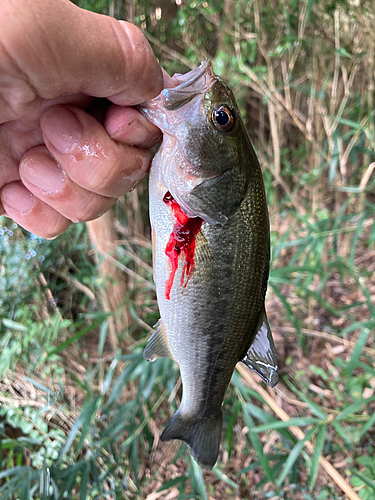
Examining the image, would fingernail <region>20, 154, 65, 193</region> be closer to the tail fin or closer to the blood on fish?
the blood on fish

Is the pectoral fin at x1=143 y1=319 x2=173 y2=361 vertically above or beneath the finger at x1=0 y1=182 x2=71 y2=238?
beneath

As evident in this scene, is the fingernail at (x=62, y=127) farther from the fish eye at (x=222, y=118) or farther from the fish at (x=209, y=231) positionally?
the fish eye at (x=222, y=118)

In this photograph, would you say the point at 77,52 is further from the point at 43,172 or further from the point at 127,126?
the point at 43,172

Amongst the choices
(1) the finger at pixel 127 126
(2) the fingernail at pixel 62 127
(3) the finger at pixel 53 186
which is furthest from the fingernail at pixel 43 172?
(1) the finger at pixel 127 126

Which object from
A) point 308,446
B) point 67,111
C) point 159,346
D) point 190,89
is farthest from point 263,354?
point 308,446

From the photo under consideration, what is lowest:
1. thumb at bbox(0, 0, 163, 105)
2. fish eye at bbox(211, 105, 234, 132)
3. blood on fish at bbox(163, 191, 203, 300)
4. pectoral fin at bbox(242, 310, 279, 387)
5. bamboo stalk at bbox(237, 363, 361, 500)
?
bamboo stalk at bbox(237, 363, 361, 500)

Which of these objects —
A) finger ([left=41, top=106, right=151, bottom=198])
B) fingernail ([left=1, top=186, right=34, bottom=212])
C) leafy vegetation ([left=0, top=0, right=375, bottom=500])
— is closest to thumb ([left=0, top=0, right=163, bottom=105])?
finger ([left=41, top=106, right=151, bottom=198])

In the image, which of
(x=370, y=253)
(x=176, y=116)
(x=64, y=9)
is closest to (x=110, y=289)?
(x=176, y=116)
